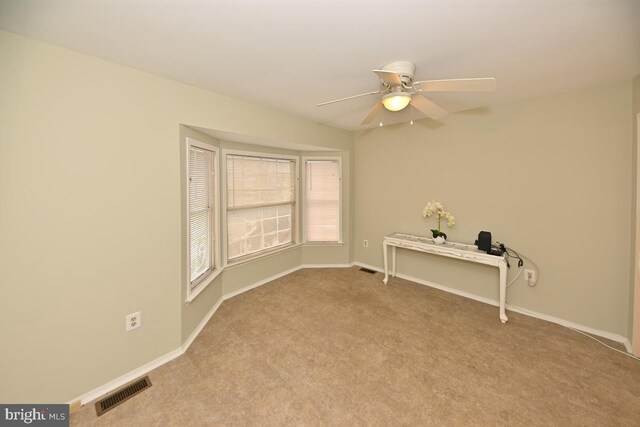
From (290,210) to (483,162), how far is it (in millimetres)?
2757

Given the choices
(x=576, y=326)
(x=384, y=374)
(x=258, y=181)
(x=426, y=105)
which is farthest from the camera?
(x=258, y=181)

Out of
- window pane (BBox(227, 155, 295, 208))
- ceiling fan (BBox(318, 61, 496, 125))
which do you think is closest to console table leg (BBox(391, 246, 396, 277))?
window pane (BBox(227, 155, 295, 208))

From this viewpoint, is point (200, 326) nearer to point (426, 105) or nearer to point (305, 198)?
point (305, 198)

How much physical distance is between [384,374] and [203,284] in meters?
1.91

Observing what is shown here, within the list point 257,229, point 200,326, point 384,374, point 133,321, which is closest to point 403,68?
point 384,374

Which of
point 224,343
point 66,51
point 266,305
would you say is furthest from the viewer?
point 266,305

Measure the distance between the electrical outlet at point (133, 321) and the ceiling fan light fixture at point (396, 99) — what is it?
8.39ft

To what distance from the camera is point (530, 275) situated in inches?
104

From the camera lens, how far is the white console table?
2.53 metres

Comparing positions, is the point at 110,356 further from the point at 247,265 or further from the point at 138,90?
the point at 138,90

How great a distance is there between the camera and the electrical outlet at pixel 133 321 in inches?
70.9

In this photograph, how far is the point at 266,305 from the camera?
113 inches

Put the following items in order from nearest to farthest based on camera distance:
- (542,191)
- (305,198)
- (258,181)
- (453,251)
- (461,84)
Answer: (461,84) < (542,191) < (453,251) < (258,181) < (305,198)

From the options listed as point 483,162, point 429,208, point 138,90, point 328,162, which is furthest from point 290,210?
point 483,162
